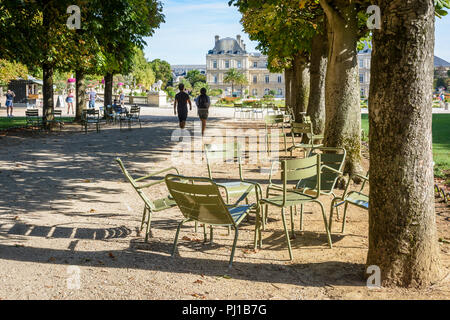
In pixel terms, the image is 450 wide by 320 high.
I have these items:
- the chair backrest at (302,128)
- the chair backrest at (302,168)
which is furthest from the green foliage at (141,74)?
the chair backrest at (302,168)

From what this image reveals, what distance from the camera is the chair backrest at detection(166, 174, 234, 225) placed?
175 inches

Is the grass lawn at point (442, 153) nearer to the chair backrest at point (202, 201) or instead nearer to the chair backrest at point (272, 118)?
the chair backrest at point (272, 118)

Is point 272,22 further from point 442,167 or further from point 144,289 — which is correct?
point 144,289

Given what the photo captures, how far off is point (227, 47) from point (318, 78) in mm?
111932

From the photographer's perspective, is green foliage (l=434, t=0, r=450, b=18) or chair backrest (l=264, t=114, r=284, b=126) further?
chair backrest (l=264, t=114, r=284, b=126)

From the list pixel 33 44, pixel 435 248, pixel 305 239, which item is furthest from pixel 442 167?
pixel 33 44

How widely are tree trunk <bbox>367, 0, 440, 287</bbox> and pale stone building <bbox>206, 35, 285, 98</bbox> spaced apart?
113 m

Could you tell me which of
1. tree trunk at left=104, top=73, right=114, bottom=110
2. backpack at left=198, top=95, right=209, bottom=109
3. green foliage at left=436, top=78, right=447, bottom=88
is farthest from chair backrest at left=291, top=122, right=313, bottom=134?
green foliage at left=436, top=78, right=447, bottom=88

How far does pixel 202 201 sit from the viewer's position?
457 centimetres

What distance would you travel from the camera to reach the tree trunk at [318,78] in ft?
47.0

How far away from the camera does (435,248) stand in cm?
409

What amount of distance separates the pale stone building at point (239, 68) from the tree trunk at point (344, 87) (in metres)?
108

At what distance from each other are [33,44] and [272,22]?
7.84m

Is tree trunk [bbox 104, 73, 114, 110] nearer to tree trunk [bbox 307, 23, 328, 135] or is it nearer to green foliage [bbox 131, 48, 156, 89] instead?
tree trunk [bbox 307, 23, 328, 135]
